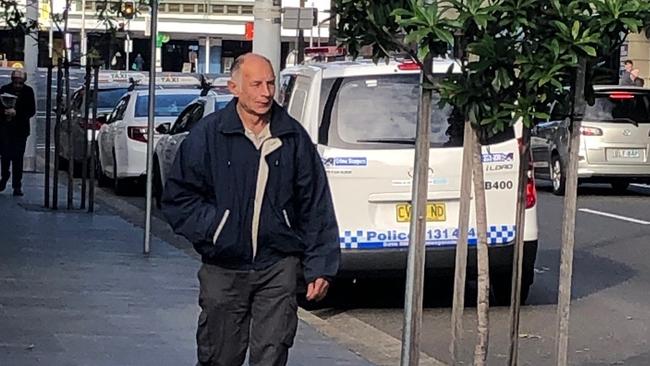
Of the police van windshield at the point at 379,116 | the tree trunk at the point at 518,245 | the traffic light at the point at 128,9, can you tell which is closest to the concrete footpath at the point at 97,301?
the police van windshield at the point at 379,116

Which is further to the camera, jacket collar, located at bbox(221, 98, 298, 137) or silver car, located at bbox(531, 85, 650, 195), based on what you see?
silver car, located at bbox(531, 85, 650, 195)

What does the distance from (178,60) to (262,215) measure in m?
66.8

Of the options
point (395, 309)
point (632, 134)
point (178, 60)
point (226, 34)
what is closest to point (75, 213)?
point (395, 309)

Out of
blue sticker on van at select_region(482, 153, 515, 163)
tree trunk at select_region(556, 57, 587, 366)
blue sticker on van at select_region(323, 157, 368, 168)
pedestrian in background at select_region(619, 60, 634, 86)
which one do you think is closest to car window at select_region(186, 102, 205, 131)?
blue sticker on van at select_region(323, 157, 368, 168)

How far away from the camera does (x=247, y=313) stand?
6133mm

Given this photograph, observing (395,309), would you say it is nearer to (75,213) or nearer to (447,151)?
(447,151)

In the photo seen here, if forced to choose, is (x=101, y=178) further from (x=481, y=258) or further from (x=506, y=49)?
(x=506, y=49)

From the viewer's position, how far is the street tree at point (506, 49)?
5.52m

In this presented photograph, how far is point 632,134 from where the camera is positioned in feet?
71.8

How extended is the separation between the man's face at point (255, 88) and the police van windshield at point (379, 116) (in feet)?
14.2

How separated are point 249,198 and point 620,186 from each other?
17.6 metres

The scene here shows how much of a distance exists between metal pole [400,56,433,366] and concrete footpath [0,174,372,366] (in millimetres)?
2014

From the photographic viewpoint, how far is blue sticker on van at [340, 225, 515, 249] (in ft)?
33.7

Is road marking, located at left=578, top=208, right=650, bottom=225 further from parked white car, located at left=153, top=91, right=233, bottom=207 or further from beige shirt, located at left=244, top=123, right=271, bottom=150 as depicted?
beige shirt, located at left=244, top=123, right=271, bottom=150
